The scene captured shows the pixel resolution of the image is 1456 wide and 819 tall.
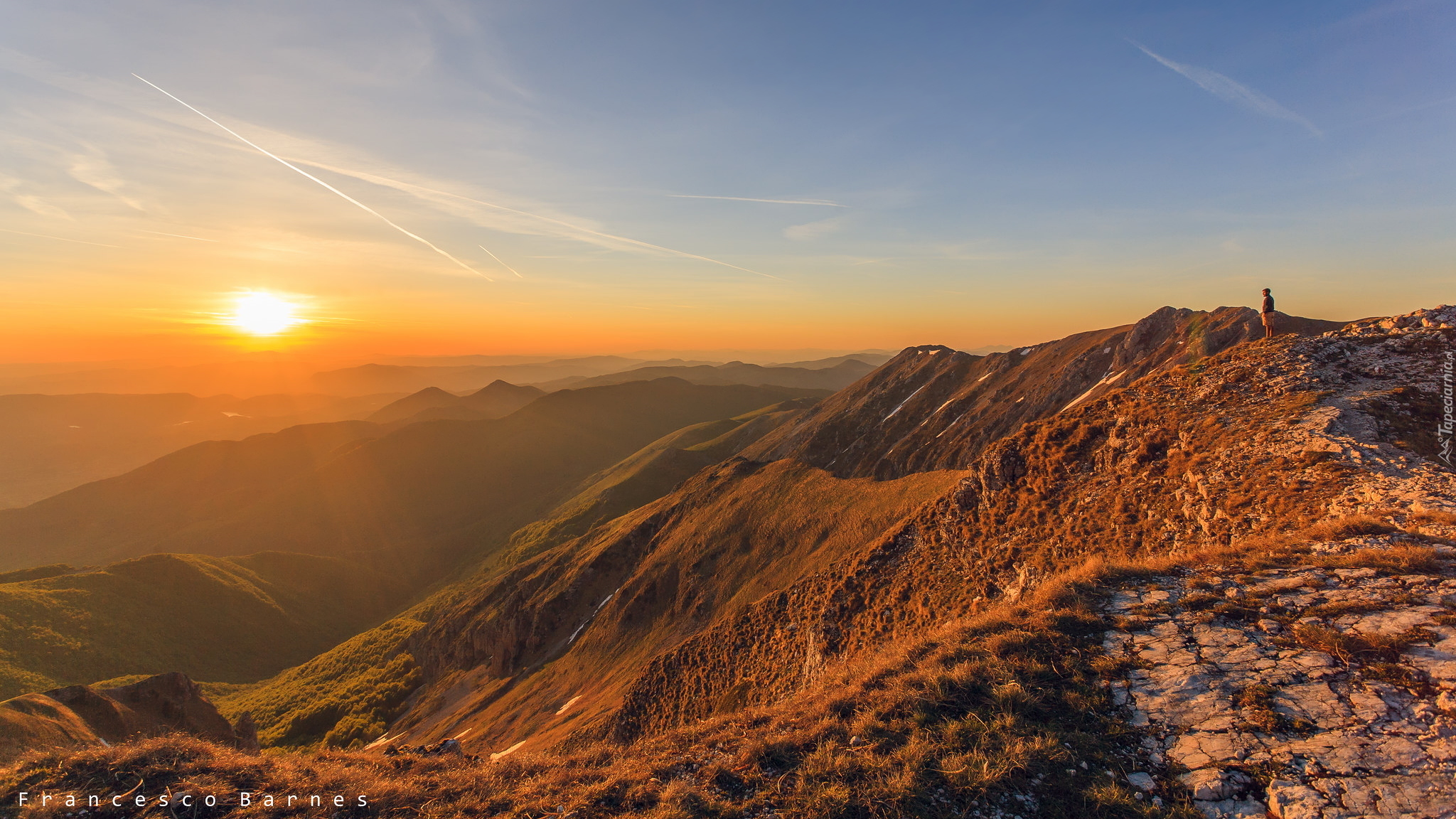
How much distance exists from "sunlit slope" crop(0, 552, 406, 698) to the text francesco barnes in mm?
66790

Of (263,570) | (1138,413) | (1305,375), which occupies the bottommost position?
(263,570)

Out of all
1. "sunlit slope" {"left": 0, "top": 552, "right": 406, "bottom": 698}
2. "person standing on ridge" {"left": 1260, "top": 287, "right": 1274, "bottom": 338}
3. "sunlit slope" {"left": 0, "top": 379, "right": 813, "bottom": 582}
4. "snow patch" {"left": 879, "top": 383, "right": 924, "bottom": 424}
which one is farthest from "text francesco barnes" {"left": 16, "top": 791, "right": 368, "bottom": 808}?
"sunlit slope" {"left": 0, "top": 379, "right": 813, "bottom": 582}

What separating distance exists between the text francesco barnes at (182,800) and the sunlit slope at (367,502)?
3770 inches

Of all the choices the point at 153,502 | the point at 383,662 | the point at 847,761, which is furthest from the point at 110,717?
the point at 153,502

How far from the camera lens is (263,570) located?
79.1 metres

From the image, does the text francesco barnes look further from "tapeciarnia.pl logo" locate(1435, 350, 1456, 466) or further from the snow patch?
the snow patch

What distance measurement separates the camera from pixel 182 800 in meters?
7.16

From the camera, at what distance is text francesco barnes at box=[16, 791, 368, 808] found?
7.13 metres

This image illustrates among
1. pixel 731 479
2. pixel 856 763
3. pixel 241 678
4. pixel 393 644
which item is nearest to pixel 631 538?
pixel 731 479

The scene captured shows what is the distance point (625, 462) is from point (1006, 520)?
103 meters

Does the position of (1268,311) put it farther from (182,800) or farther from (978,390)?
(978,390)

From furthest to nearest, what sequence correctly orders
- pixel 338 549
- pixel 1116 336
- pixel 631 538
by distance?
1. pixel 338 549
2. pixel 1116 336
3. pixel 631 538

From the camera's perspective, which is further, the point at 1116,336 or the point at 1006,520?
the point at 1116,336

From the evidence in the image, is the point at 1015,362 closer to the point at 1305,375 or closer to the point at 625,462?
the point at 1305,375
